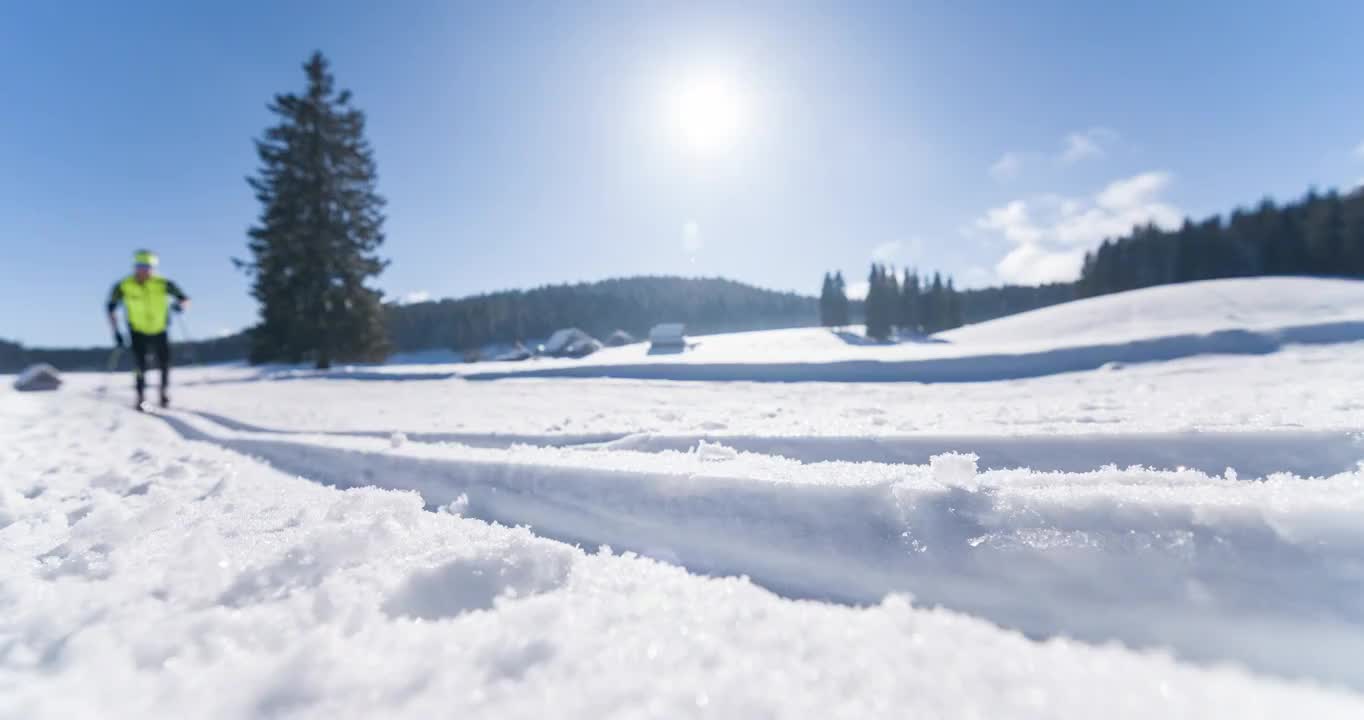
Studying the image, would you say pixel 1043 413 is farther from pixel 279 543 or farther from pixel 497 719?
pixel 279 543

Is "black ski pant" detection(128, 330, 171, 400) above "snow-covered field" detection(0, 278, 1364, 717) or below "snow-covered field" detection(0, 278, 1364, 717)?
above

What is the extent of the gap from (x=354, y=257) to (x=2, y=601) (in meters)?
18.5

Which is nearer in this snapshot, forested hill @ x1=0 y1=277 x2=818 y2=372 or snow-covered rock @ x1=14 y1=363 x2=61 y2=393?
snow-covered rock @ x1=14 y1=363 x2=61 y2=393

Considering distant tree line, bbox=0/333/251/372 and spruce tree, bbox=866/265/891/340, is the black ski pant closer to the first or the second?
distant tree line, bbox=0/333/251/372

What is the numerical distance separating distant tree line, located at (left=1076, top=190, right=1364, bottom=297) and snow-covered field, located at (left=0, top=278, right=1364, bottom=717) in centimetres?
5178

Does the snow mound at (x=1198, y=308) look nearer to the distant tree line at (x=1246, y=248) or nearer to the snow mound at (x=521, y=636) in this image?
the snow mound at (x=521, y=636)

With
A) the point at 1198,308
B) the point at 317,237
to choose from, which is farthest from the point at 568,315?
the point at 1198,308

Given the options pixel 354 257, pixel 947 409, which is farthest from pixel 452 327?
pixel 947 409

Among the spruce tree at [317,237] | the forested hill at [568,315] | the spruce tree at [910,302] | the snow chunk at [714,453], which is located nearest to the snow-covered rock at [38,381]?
the spruce tree at [317,237]

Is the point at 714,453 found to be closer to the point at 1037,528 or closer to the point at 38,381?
the point at 1037,528

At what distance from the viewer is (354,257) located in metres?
17.0

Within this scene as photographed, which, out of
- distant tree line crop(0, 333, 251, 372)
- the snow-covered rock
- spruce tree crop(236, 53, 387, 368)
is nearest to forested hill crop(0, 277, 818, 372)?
distant tree line crop(0, 333, 251, 372)

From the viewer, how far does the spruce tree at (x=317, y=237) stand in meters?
16.3

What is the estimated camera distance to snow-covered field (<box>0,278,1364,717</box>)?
877 millimetres
